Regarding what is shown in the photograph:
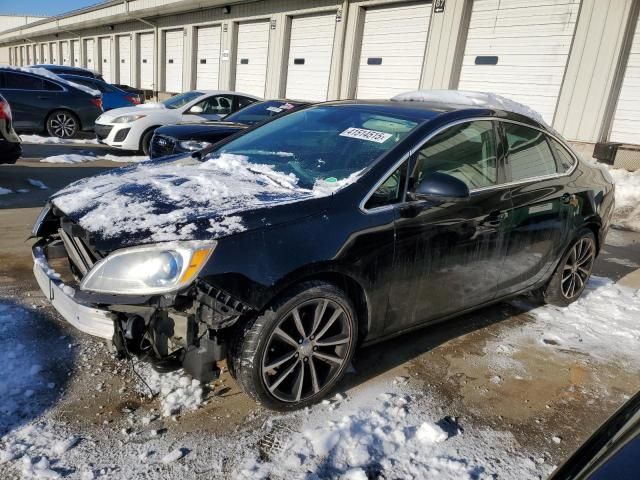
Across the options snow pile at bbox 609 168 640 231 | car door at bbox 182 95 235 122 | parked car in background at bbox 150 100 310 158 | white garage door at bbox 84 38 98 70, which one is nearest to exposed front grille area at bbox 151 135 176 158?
parked car in background at bbox 150 100 310 158

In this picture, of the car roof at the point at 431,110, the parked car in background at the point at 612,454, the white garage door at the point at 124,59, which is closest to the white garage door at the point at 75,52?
the white garage door at the point at 124,59

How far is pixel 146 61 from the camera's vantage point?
85.8 ft

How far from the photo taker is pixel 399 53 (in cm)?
1320

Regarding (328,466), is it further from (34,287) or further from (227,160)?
(34,287)

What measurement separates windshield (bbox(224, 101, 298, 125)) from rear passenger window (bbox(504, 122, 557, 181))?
530cm

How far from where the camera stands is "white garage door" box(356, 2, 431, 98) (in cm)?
1273

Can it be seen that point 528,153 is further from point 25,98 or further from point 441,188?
point 25,98

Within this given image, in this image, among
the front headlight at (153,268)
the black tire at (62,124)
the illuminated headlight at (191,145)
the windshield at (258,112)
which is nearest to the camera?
the front headlight at (153,268)

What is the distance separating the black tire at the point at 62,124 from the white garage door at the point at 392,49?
24.8 feet

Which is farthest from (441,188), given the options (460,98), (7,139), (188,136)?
(7,139)

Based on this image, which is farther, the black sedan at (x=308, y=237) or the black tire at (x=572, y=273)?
the black tire at (x=572, y=273)

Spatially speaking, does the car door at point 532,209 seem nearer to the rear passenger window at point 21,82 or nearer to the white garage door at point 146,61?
the rear passenger window at point 21,82

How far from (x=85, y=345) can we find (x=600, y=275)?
5.00 meters

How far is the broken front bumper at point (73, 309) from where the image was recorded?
224 centimetres
